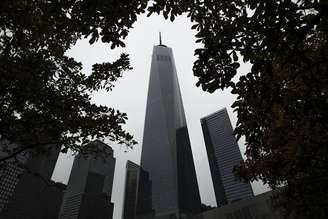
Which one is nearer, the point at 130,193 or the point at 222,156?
the point at 130,193

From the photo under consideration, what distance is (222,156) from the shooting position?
16112 cm

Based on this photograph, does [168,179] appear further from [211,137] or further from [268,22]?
[268,22]

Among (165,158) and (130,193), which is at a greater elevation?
(165,158)

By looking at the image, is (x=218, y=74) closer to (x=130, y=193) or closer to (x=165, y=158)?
(x=165, y=158)

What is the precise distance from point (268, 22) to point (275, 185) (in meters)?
7.25

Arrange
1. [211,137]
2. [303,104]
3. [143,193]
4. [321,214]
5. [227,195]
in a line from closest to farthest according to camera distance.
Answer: [303,104]
[321,214]
[143,193]
[227,195]
[211,137]

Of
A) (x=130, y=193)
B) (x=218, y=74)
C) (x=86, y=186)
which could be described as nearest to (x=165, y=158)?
(x=130, y=193)

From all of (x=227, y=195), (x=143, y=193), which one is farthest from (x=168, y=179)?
(x=227, y=195)

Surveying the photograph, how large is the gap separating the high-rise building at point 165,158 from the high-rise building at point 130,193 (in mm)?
15962

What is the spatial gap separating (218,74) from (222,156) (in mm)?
168344

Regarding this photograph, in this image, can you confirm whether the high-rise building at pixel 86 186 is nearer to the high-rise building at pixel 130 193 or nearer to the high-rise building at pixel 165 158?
the high-rise building at pixel 130 193

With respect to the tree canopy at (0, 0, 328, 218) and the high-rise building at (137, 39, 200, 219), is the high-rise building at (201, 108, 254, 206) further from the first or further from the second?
the tree canopy at (0, 0, 328, 218)

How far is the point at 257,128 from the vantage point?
2576mm

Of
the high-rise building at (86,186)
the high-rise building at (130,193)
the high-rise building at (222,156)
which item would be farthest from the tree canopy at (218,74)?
the high-rise building at (222,156)
